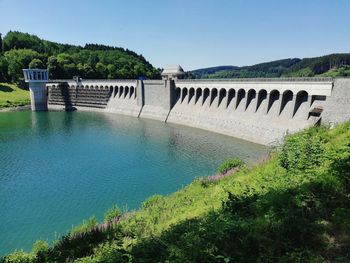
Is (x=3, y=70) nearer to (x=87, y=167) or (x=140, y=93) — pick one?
(x=140, y=93)

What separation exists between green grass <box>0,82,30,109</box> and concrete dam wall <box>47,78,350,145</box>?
1072 inches

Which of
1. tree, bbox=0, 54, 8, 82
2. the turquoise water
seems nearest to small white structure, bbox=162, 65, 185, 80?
the turquoise water

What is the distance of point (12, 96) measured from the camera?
108 meters

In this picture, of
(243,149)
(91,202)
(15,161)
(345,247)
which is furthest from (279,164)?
(15,161)

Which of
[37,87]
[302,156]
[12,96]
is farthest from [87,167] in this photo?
[12,96]

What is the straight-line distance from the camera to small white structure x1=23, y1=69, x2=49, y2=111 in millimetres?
100613

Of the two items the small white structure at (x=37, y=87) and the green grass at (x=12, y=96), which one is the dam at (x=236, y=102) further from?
the green grass at (x=12, y=96)

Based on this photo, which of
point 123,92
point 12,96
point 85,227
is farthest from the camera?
point 12,96

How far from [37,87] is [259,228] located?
106453mm

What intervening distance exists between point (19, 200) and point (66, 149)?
20242 mm

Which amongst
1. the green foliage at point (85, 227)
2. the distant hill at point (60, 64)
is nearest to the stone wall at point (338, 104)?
the green foliage at point (85, 227)

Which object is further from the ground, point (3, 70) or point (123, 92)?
point (3, 70)

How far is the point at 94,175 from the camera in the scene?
115ft

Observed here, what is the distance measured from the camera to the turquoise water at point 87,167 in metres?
25.0
